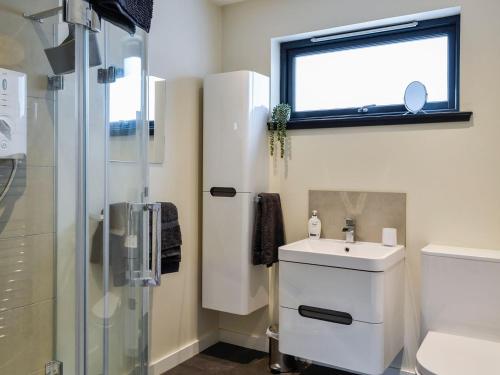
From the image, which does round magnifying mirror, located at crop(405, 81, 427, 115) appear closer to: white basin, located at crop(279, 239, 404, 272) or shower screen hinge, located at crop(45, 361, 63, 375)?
white basin, located at crop(279, 239, 404, 272)

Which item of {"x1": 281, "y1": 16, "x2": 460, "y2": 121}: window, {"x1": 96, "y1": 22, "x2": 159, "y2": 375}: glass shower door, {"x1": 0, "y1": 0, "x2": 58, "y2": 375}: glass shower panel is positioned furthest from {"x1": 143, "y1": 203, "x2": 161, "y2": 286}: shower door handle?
{"x1": 281, "y1": 16, "x2": 460, "y2": 121}: window

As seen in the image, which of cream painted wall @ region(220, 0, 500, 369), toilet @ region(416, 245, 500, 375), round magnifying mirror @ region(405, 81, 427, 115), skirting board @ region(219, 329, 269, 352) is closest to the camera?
toilet @ region(416, 245, 500, 375)

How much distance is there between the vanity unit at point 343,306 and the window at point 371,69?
34.0 inches

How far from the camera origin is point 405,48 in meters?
2.46

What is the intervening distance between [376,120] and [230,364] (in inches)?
64.2

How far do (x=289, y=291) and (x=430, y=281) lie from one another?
0.67 meters

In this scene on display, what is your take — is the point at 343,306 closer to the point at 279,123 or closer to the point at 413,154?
the point at 413,154

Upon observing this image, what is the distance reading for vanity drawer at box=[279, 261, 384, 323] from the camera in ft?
6.48

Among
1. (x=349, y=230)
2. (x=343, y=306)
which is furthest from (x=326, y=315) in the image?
(x=349, y=230)

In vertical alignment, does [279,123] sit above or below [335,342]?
above

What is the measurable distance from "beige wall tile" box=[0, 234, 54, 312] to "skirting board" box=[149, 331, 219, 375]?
970 millimetres

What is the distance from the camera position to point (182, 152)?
101 inches

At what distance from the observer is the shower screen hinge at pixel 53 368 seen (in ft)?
5.22

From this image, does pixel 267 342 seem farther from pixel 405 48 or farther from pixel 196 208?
pixel 405 48
